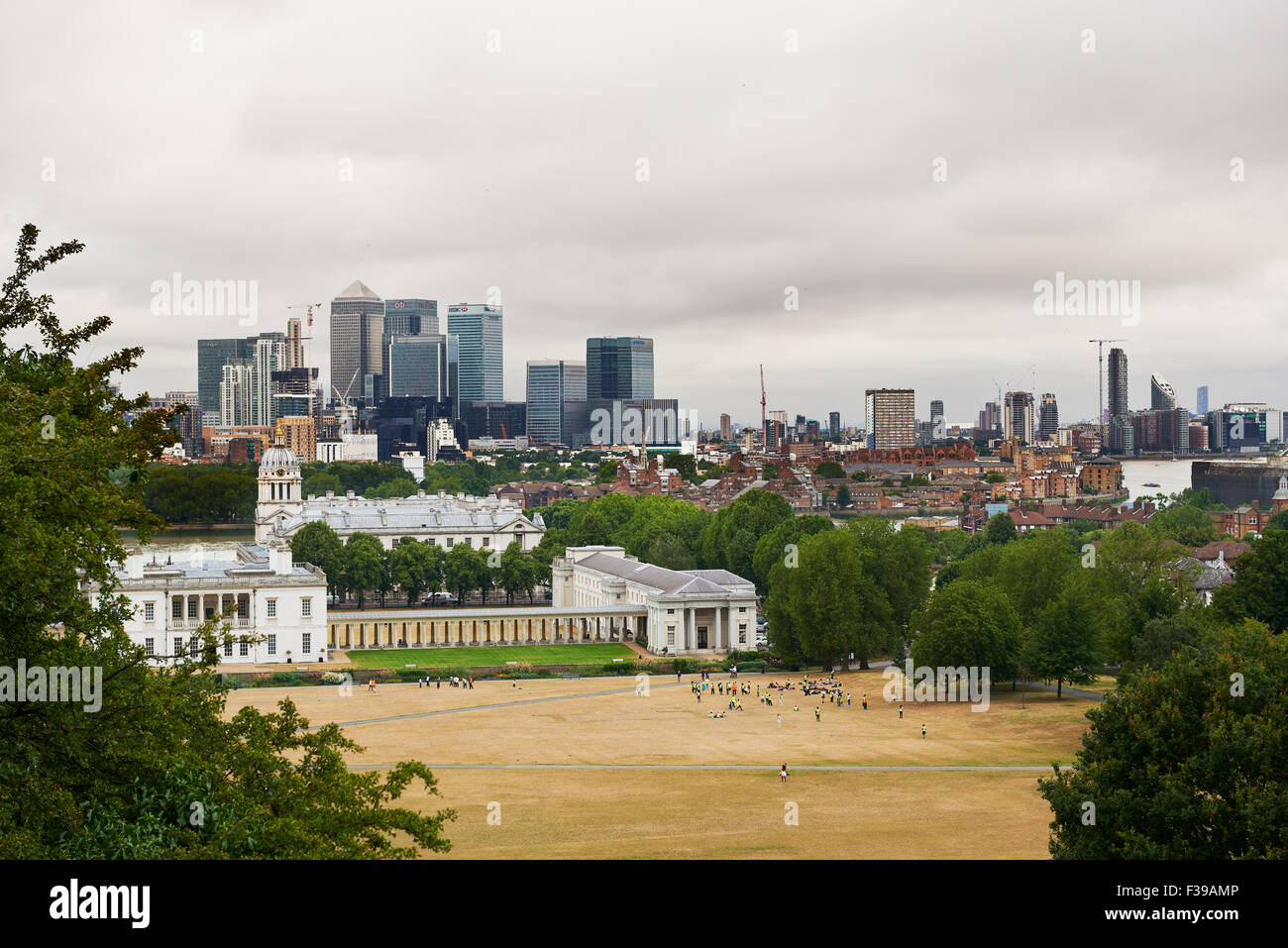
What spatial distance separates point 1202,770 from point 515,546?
258 ft

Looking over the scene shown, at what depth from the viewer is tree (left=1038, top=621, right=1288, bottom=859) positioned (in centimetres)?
2380

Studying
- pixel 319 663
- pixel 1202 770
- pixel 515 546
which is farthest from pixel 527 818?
pixel 515 546

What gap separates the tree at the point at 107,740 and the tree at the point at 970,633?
43.0 meters

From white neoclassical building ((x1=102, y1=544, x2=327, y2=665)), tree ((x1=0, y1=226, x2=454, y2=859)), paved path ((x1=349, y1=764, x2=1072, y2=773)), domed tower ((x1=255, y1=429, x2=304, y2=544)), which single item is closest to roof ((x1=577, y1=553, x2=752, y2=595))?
white neoclassical building ((x1=102, y1=544, x2=327, y2=665))

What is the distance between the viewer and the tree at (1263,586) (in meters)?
56.5

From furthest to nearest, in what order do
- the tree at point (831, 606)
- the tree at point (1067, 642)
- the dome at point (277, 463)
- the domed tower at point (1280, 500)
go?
the domed tower at point (1280, 500) → the dome at point (277, 463) → the tree at point (831, 606) → the tree at point (1067, 642)

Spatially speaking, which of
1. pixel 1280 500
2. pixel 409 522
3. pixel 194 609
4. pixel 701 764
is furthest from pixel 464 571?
pixel 1280 500

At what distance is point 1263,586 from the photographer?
56906mm

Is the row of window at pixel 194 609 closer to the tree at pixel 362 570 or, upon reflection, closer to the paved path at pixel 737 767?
the tree at pixel 362 570

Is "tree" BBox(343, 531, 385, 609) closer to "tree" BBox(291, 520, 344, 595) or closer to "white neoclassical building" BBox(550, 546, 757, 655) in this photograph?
"tree" BBox(291, 520, 344, 595)

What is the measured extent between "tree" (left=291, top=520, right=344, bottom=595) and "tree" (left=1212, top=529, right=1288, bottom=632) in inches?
2232

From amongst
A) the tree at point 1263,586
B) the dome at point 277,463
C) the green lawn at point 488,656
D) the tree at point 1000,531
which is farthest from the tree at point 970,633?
the dome at point 277,463

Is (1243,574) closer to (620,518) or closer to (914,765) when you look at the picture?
(914,765)
